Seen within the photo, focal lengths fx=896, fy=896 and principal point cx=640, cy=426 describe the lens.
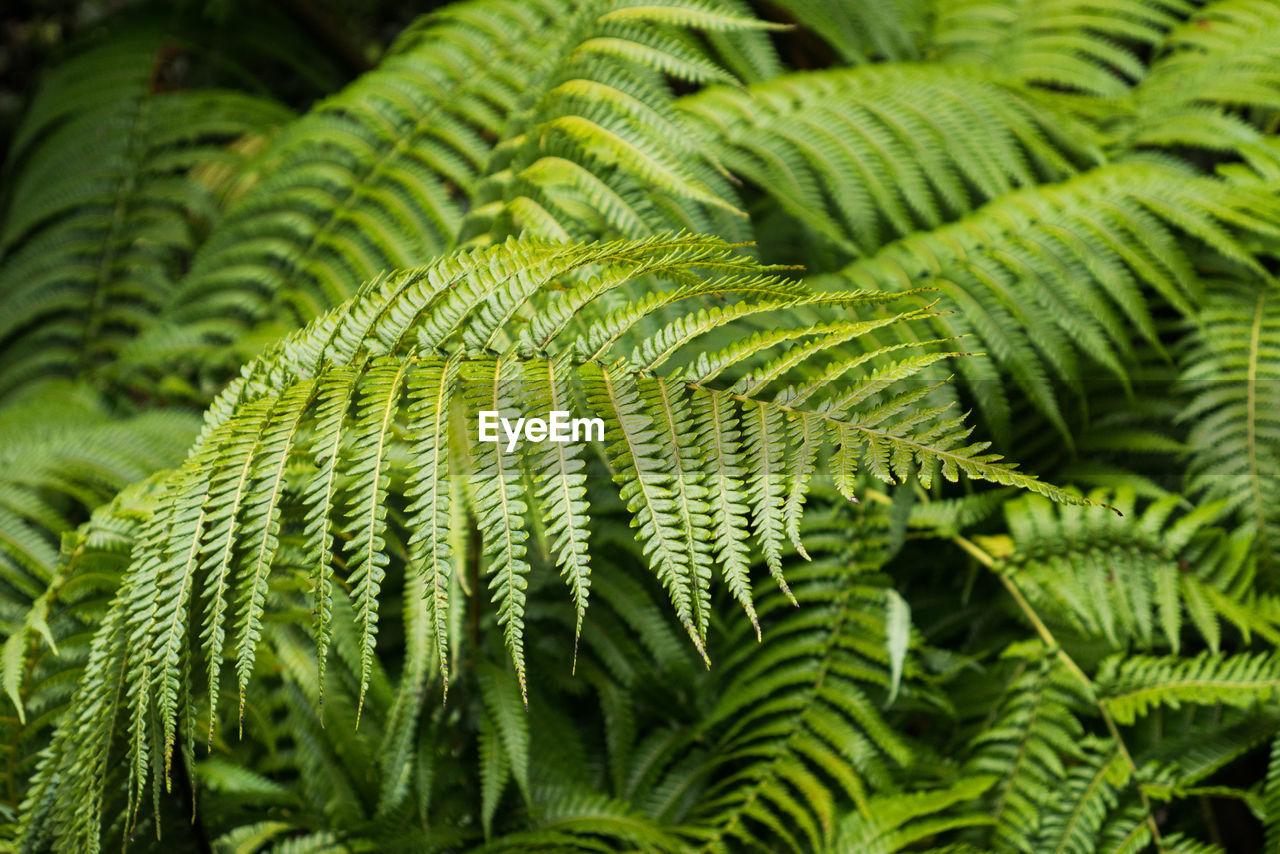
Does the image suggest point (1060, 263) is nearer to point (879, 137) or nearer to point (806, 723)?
point (879, 137)

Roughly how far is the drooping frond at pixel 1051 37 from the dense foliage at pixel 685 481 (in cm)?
3

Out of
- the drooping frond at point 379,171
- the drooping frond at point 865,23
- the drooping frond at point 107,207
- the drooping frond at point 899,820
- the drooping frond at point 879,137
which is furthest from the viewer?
the drooping frond at point 107,207

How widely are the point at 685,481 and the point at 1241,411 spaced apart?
116cm

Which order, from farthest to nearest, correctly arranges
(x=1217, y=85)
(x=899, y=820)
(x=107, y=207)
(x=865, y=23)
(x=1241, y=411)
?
(x=107, y=207), (x=865, y=23), (x=1217, y=85), (x=1241, y=411), (x=899, y=820)

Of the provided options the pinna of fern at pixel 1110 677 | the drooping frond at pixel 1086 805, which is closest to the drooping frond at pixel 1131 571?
the pinna of fern at pixel 1110 677

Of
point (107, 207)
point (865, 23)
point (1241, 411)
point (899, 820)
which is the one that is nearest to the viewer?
point (899, 820)

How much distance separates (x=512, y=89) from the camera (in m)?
1.84

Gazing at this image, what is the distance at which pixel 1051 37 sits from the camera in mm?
2068

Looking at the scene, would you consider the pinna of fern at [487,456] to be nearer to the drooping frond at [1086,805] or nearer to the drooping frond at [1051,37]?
the drooping frond at [1086,805]

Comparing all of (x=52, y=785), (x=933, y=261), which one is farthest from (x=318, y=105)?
(x=52, y=785)

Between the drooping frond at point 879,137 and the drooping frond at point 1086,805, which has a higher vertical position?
the drooping frond at point 879,137

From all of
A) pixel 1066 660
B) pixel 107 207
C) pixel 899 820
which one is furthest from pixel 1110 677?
pixel 107 207

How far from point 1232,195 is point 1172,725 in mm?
864

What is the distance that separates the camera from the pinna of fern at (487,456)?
74 cm
